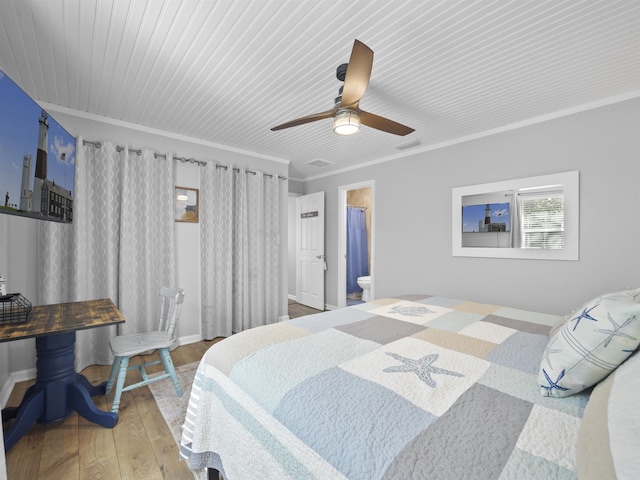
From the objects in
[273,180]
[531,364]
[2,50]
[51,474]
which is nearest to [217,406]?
[51,474]

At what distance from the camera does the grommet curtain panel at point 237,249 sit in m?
3.56

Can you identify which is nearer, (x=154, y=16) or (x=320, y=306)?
(x=154, y=16)

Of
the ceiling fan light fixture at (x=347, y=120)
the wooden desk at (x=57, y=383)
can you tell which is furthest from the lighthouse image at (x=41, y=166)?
the ceiling fan light fixture at (x=347, y=120)

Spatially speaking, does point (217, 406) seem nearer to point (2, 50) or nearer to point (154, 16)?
point (154, 16)

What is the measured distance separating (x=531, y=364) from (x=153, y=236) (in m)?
3.37

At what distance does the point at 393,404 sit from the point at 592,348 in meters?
0.65

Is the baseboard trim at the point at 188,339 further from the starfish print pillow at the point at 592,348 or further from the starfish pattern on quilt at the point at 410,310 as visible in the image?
the starfish print pillow at the point at 592,348

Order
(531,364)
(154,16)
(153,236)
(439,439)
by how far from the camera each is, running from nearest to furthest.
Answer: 1. (439,439)
2. (531,364)
3. (154,16)
4. (153,236)

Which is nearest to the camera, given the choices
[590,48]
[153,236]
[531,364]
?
[531,364]

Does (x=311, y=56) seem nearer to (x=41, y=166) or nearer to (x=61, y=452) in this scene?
(x=41, y=166)

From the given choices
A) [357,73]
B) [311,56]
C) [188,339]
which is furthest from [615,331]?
[188,339]

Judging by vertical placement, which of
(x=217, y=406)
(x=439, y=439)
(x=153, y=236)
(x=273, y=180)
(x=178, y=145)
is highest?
(x=178, y=145)

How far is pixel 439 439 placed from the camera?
30.5 inches

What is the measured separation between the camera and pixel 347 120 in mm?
1978
